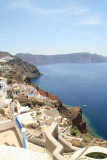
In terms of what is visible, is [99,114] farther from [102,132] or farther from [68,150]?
[68,150]

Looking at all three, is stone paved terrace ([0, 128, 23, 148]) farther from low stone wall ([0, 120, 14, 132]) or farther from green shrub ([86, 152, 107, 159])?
green shrub ([86, 152, 107, 159])

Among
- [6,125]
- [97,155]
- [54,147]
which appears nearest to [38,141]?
[6,125]

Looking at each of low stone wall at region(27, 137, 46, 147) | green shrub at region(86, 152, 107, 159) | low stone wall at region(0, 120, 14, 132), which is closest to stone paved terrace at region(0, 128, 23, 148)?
low stone wall at region(0, 120, 14, 132)

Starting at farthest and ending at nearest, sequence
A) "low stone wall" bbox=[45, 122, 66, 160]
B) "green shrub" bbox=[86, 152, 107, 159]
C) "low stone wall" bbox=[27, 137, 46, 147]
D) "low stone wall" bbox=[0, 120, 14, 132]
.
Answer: "low stone wall" bbox=[27, 137, 46, 147] → "low stone wall" bbox=[0, 120, 14, 132] → "green shrub" bbox=[86, 152, 107, 159] → "low stone wall" bbox=[45, 122, 66, 160]

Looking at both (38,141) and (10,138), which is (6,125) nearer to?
(10,138)

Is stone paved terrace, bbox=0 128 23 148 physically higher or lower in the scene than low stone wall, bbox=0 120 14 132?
lower

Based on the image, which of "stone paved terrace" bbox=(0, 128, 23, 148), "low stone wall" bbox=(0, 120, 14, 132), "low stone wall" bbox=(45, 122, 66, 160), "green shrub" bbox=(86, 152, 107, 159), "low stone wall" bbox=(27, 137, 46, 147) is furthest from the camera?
"low stone wall" bbox=(27, 137, 46, 147)

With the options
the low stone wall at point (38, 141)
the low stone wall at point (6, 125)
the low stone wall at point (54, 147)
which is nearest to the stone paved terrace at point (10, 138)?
the low stone wall at point (6, 125)

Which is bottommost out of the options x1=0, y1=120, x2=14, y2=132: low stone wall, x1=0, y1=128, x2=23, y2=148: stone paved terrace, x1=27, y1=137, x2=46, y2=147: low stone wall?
x1=27, y1=137, x2=46, y2=147: low stone wall

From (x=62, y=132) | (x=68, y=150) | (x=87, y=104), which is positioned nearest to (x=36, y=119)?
(x=62, y=132)
